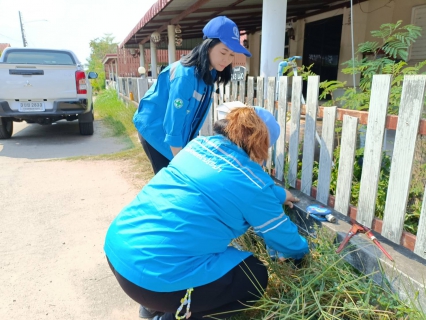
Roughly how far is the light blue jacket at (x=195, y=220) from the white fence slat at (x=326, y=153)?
66cm

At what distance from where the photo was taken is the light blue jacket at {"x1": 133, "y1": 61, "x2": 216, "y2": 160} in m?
2.22

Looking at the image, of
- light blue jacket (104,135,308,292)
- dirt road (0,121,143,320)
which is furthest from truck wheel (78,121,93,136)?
light blue jacket (104,135,308,292)

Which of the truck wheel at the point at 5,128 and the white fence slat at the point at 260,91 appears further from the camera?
the truck wheel at the point at 5,128

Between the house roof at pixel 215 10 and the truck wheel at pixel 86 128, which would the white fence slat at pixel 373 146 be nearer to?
the house roof at pixel 215 10

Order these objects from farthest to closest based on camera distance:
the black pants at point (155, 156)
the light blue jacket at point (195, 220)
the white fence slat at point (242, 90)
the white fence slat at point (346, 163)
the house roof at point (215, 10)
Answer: the house roof at point (215, 10)
the white fence slat at point (242, 90)
the black pants at point (155, 156)
the white fence slat at point (346, 163)
the light blue jacket at point (195, 220)

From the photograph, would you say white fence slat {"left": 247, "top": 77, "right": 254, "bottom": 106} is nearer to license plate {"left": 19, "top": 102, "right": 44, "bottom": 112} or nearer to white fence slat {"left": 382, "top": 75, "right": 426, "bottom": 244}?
white fence slat {"left": 382, "top": 75, "right": 426, "bottom": 244}

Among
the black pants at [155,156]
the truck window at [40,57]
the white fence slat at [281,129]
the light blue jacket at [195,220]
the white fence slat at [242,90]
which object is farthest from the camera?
the truck window at [40,57]

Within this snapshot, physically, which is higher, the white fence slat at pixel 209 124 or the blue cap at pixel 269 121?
the blue cap at pixel 269 121

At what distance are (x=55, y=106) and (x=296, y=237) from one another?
20.1ft

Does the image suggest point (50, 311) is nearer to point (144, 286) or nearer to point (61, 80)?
point (144, 286)

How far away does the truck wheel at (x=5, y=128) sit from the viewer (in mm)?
6914

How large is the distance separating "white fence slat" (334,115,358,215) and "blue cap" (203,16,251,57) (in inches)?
32.6

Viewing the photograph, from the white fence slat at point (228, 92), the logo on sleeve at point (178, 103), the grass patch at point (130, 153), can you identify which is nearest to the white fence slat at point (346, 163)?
the logo on sleeve at point (178, 103)

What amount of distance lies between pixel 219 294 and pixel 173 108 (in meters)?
1.22
